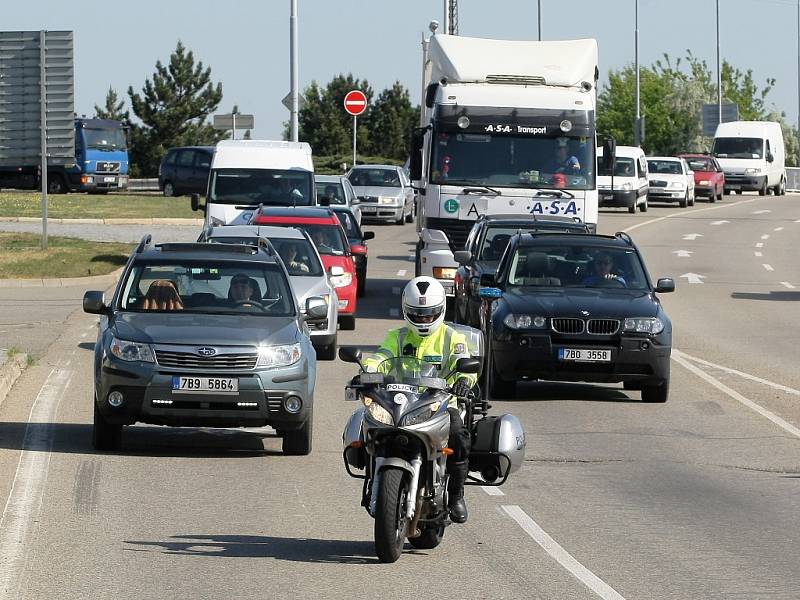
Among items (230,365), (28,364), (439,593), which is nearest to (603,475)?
(230,365)

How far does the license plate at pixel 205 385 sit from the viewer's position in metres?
12.0

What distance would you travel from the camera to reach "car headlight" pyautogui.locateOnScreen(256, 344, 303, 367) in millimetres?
12227

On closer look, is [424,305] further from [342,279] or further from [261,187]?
[261,187]

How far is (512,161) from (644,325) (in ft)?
29.0

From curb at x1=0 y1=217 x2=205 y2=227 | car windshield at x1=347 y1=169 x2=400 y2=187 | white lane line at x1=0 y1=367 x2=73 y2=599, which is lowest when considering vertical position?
white lane line at x1=0 y1=367 x2=73 y2=599

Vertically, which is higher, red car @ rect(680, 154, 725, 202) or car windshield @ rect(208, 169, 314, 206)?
red car @ rect(680, 154, 725, 202)

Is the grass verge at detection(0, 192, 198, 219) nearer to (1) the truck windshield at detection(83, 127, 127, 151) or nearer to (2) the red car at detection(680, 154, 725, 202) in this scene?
(1) the truck windshield at detection(83, 127, 127, 151)

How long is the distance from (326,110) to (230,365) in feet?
279

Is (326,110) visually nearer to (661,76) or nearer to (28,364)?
(661,76)

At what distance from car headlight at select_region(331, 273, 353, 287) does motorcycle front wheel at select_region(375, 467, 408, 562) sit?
13829 millimetres

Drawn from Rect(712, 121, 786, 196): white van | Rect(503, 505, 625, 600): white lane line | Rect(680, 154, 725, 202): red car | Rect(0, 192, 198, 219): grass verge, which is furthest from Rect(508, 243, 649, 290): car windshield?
Rect(712, 121, 786, 196): white van

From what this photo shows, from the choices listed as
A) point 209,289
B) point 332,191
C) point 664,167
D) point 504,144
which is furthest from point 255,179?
point 664,167

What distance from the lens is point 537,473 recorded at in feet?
39.4

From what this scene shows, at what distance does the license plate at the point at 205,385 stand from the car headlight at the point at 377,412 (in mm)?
3677
